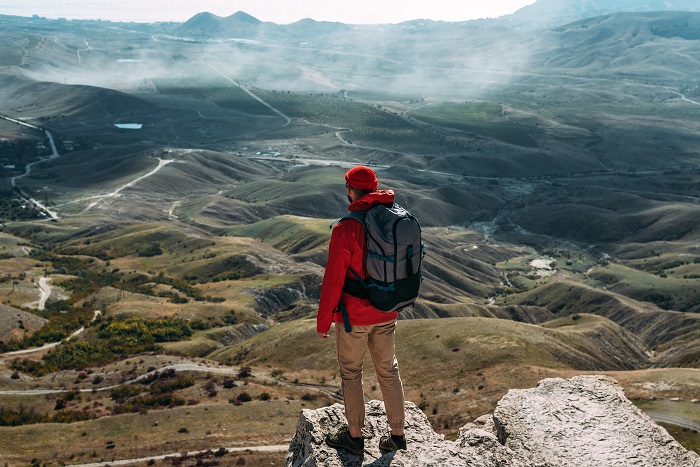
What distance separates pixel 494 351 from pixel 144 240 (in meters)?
92.2

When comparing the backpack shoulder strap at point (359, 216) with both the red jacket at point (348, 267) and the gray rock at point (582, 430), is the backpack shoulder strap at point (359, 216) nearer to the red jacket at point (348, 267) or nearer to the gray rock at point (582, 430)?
the red jacket at point (348, 267)

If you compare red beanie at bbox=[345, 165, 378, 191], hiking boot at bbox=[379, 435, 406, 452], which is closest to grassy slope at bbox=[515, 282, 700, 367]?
hiking boot at bbox=[379, 435, 406, 452]

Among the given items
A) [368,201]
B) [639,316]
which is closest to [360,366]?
[368,201]

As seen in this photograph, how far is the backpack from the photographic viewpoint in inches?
467

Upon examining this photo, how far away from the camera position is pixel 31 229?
14000 centimetres

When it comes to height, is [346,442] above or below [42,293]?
above

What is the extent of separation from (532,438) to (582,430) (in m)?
1.16

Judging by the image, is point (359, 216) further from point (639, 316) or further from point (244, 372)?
point (639, 316)

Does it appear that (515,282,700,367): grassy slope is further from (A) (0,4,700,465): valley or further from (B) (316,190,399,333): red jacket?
(B) (316,190,399,333): red jacket

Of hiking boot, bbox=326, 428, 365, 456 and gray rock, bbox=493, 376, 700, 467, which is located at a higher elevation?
hiking boot, bbox=326, 428, 365, 456

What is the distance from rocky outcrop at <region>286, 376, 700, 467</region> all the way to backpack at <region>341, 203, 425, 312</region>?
A: 312 centimetres

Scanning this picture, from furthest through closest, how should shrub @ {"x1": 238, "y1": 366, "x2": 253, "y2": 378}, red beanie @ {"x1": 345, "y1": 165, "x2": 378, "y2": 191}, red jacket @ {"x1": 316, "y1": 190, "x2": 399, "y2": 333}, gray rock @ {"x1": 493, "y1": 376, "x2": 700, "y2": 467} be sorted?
1. shrub @ {"x1": 238, "y1": 366, "x2": 253, "y2": 378}
2. gray rock @ {"x1": 493, "y1": 376, "x2": 700, "y2": 467}
3. red beanie @ {"x1": 345, "y1": 165, "x2": 378, "y2": 191}
4. red jacket @ {"x1": 316, "y1": 190, "x2": 399, "y2": 333}

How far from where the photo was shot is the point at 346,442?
13086 millimetres

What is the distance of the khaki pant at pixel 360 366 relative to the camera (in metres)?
12.7
